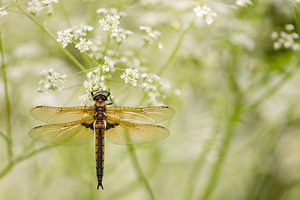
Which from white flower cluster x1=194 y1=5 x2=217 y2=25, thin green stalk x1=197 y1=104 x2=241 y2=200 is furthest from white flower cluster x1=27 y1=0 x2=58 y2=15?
thin green stalk x1=197 y1=104 x2=241 y2=200

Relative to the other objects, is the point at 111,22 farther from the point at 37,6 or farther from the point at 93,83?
the point at 37,6

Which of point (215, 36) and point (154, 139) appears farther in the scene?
point (215, 36)

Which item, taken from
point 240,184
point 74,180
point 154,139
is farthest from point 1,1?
point 240,184

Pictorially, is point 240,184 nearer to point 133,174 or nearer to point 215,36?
point 133,174

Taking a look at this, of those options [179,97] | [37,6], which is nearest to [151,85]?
[37,6]

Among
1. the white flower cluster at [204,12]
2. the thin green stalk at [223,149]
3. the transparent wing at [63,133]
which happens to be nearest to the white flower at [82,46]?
the transparent wing at [63,133]

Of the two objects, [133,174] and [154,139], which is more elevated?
[133,174]

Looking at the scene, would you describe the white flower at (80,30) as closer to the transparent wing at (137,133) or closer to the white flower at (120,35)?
the white flower at (120,35)

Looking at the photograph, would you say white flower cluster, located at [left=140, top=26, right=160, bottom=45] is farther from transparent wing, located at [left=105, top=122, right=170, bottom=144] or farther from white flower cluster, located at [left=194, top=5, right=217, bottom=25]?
transparent wing, located at [left=105, top=122, right=170, bottom=144]
